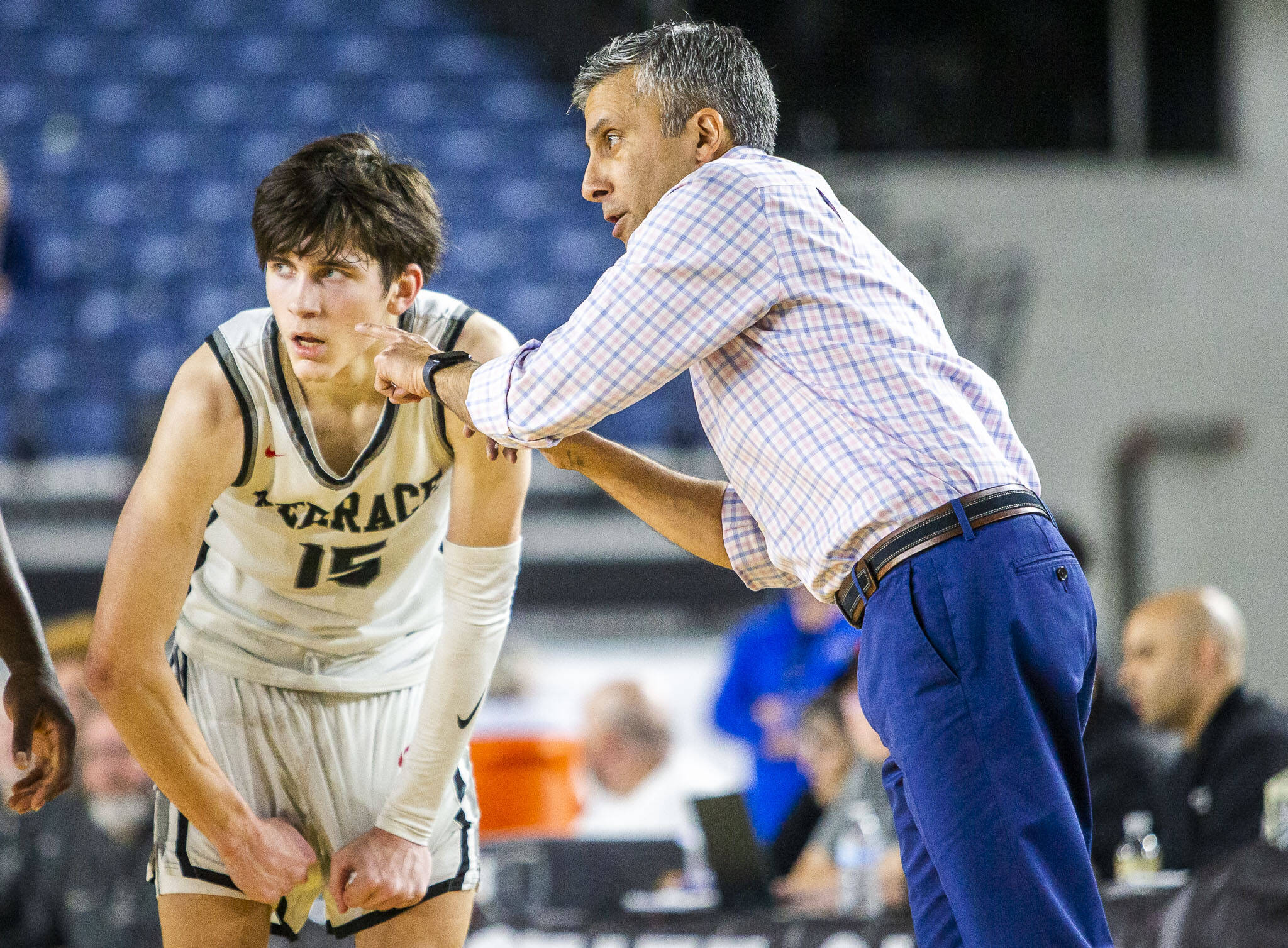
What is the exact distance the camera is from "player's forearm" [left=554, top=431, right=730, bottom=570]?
2316mm

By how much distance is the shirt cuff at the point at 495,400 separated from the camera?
6.56ft

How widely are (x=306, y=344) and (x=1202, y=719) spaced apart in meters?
3.25

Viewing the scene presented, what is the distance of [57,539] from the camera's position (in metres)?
6.72

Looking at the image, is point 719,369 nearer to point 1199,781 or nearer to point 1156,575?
point 1199,781

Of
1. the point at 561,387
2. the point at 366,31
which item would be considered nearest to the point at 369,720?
the point at 561,387

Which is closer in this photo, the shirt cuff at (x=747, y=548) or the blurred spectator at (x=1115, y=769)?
the shirt cuff at (x=747, y=548)

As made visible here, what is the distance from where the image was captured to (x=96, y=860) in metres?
4.64

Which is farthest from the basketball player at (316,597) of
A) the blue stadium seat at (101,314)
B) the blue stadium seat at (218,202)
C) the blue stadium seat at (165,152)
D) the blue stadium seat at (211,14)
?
the blue stadium seat at (211,14)

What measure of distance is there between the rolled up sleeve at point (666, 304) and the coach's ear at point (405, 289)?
358mm

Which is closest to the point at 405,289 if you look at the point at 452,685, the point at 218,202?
the point at 452,685

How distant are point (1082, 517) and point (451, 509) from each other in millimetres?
7253

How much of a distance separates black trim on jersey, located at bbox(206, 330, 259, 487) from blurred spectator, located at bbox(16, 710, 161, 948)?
8.44 ft

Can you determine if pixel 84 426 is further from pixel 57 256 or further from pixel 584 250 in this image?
pixel 584 250

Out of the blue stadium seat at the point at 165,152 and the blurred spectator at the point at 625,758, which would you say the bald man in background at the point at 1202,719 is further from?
the blue stadium seat at the point at 165,152
